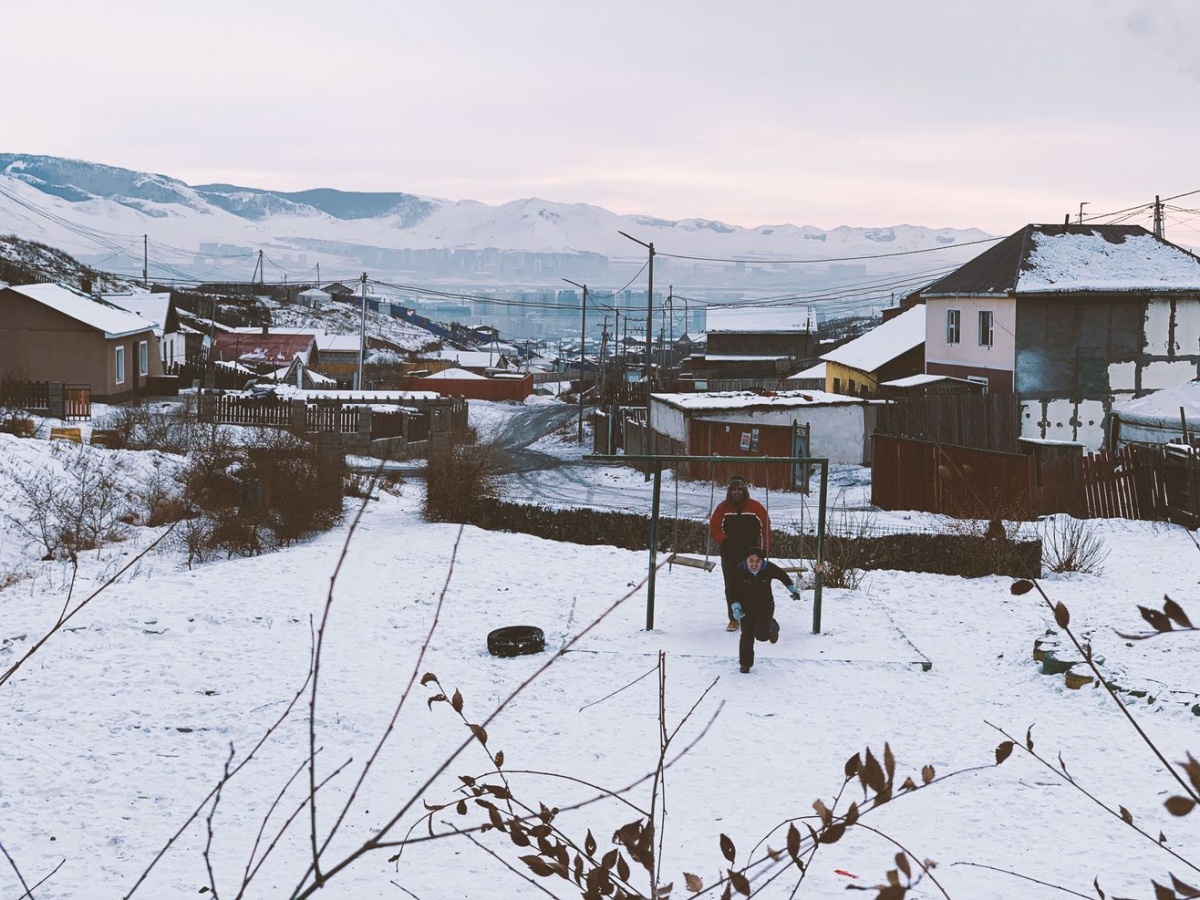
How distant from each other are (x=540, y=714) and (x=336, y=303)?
5904 inches

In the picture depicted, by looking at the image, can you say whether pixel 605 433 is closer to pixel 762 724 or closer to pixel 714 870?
pixel 762 724

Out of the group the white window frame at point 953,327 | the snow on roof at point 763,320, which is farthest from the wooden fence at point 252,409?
the snow on roof at point 763,320

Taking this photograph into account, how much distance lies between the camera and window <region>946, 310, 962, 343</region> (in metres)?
36.1

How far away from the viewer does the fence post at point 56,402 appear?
34312 millimetres

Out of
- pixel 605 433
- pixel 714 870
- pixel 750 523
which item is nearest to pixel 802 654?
pixel 750 523

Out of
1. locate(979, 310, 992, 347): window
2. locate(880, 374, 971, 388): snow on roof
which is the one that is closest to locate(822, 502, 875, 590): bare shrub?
locate(979, 310, 992, 347): window

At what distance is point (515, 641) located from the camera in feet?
37.4

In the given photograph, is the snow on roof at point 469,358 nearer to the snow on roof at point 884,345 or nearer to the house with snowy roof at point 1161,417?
the snow on roof at point 884,345

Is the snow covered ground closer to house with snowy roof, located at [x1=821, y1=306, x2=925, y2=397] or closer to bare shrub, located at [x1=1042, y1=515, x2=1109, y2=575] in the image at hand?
bare shrub, located at [x1=1042, y1=515, x2=1109, y2=575]

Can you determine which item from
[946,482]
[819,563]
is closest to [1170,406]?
[946,482]

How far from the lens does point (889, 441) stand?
2402 centimetres

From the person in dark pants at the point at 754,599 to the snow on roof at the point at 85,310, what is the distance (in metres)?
34.3

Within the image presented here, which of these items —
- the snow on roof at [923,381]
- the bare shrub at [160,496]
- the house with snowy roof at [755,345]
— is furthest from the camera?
the house with snowy roof at [755,345]

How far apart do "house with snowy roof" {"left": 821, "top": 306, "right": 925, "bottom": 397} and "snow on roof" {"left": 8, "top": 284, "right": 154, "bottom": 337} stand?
27.2 m
